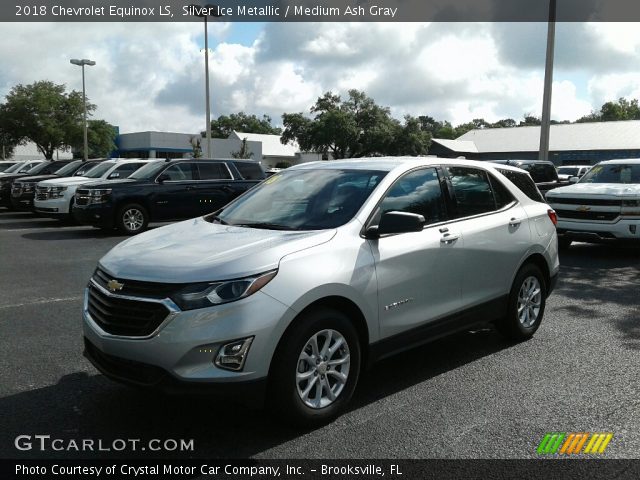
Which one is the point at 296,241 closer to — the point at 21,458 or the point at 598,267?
the point at 21,458

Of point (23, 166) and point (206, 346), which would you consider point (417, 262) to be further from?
point (23, 166)

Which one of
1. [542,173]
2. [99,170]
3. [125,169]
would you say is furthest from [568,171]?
[99,170]

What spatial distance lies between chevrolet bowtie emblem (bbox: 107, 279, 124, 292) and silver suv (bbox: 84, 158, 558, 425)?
0.01 meters

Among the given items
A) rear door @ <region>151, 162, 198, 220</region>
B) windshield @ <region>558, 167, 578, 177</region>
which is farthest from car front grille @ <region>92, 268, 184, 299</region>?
windshield @ <region>558, 167, 578, 177</region>

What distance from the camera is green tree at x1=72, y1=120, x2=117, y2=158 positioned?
50.9m

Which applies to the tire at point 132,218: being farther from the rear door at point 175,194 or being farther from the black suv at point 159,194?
the rear door at point 175,194

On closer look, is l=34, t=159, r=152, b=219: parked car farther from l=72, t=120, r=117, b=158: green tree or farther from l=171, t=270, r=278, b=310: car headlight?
l=72, t=120, r=117, b=158: green tree

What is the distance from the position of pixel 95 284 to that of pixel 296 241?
1.39 metres

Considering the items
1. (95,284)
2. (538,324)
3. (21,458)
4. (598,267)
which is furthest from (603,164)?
(21,458)

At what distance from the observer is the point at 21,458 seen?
11.6ft

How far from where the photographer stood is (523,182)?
6.21 meters

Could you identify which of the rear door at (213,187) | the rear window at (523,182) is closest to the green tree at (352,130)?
the rear door at (213,187)

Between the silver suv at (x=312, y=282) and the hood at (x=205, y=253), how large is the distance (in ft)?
0.04

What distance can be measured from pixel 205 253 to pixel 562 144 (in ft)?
202
